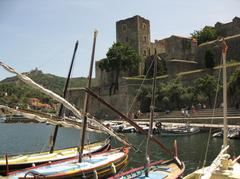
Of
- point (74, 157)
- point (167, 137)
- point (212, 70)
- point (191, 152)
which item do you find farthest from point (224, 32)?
point (74, 157)

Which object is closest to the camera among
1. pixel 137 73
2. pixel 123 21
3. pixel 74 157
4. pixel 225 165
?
pixel 225 165

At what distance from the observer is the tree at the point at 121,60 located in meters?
70.4

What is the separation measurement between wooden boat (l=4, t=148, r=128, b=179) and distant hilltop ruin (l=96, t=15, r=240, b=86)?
33.6 m

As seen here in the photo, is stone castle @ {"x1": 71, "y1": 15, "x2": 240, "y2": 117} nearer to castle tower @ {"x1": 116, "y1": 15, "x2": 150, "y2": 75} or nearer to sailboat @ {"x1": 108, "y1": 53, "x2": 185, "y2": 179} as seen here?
castle tower @ {"x1": 116, "y1": 15, "x2": 150, "y2": 75}

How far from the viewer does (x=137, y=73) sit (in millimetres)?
73438

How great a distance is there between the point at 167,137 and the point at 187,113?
10249 mm

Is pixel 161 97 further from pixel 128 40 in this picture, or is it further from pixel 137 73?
pixel 128 40

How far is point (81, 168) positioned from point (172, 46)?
55.9 metres

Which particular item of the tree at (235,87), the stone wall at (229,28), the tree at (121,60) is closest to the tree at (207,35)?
the stone wall at (229,28)

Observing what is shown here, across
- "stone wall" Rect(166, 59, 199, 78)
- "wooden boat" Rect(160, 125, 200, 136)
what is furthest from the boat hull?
"stone wall" Rect(166, 59, 199, 78)

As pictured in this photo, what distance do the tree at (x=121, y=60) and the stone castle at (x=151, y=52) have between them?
1.85 metres

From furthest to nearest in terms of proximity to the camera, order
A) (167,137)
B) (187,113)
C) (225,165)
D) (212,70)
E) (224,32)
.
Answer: (224,32) → (212,70) → (187,113) → (167,137) → (225,165)

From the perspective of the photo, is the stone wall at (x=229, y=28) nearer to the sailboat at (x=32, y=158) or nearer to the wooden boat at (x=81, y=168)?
the sailboat at (x=32, y=158)

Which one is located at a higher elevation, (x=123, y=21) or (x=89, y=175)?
(x=123, y=21)
